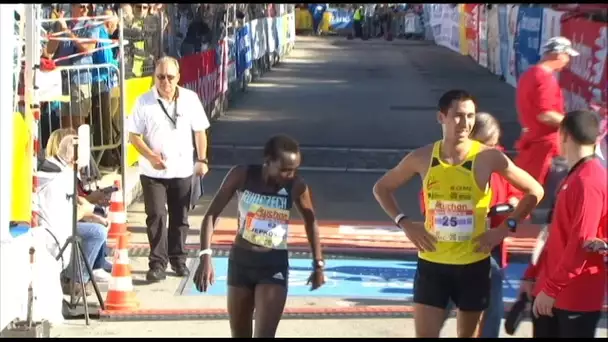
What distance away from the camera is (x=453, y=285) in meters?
6.05

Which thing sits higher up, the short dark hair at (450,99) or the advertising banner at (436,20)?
the short dark hair at (450,99)

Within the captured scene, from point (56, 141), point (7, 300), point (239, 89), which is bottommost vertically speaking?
point (239, 89)

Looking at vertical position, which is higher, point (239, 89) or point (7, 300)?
point (7, 300)

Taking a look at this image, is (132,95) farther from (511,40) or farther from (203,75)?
(511,40)

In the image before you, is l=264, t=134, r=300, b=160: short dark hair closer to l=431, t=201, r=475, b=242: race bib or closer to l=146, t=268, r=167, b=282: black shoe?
l=431, t=201, r=475, b=242: race bib

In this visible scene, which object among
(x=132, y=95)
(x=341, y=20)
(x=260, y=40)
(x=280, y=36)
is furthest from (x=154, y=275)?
(x=341, y=20)

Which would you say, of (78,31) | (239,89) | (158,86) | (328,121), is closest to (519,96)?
(158,86)

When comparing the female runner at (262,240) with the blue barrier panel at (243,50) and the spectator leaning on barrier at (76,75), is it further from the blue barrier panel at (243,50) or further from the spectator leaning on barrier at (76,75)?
the blue barrier panel at (243,50)

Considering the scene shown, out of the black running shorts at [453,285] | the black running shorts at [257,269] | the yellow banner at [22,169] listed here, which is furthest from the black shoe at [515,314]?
the yellow banner at [22,169]

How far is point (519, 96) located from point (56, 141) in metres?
3.81

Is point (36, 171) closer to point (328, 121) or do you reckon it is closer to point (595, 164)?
point (595, 164)

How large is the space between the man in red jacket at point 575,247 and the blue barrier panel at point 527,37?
1654 centimetres

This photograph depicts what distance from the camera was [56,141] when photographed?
27.9 ft

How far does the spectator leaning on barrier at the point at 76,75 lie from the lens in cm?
1345
